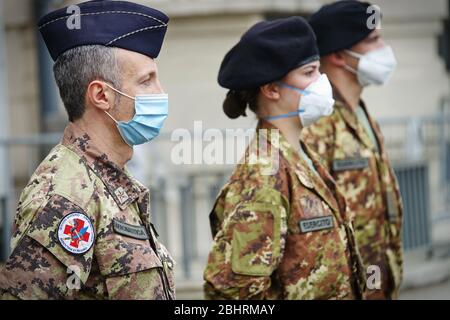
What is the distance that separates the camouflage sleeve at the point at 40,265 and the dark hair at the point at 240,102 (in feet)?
4.96

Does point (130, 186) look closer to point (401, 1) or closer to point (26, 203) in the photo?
point (26, 203)

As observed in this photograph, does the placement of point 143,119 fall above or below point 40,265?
above

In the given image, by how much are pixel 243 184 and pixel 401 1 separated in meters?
6.61

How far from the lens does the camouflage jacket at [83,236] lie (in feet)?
8.75

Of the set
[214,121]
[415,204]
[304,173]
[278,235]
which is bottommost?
[415,204]

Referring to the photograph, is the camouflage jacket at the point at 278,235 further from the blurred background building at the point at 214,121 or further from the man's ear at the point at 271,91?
the blurred background building at the point at 214,121

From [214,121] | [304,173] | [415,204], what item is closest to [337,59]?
[304,173]

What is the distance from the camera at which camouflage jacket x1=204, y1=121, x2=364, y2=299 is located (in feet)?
11.9

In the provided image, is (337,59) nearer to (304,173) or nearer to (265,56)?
(265,56)

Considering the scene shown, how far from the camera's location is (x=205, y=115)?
28.0 ft

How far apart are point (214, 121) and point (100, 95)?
554cm

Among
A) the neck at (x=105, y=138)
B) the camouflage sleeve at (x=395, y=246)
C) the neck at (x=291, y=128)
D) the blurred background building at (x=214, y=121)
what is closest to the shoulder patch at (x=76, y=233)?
the neck at (x=105, y=138)

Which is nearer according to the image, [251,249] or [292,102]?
[251,249]

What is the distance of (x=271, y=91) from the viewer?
3.98 metres
